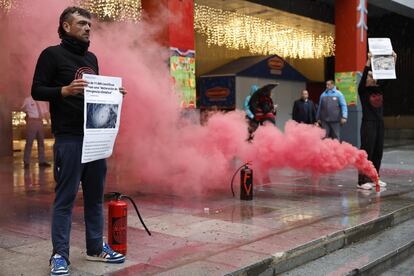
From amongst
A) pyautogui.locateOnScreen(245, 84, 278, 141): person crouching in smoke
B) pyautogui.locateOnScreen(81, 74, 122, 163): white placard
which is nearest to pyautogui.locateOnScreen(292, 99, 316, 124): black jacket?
pyautogui.locateOnScreen(245, 84, 278, 141): person crouching in smoke

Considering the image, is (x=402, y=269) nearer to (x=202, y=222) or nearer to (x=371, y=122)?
(x=202, y=222)

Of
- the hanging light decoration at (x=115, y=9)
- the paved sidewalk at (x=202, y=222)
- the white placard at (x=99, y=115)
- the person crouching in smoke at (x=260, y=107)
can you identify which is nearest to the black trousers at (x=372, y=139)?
the paved sidewalk at (x=202, y=222)

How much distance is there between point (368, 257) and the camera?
4.55 m

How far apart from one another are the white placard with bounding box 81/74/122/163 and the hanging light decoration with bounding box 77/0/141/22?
403 cm

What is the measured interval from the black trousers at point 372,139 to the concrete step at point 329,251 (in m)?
1.75

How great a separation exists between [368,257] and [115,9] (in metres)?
5.96

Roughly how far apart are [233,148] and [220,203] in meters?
1.21

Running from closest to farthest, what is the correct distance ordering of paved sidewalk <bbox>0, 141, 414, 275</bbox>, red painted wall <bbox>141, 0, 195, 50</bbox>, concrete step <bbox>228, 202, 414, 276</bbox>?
paved sidewalk <bbox>0, 141, 414, 275</bbox> < concrete step <bbox>228, 202, 414, 276</bbox> < red painted wall <bbox>141, 0, 195, 50</bbox>

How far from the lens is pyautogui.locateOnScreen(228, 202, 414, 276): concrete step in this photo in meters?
3.97

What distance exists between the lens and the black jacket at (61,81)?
345 centimetres

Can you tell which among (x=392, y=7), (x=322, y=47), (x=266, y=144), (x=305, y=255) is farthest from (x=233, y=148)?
(x=322, y=47)

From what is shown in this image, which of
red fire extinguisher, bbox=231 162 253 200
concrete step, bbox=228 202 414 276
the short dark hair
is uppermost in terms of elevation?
the short dark hair

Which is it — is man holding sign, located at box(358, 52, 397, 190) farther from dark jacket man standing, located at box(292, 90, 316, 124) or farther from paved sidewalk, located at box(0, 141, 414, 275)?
dark jacket man standing, located at box(292, 90, 316, 124)

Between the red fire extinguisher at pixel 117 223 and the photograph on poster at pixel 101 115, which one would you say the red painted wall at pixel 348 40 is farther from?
the photograph on poster at pixel 101 115
